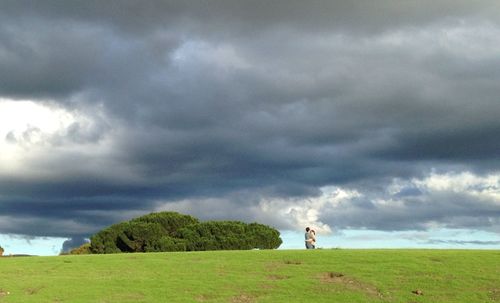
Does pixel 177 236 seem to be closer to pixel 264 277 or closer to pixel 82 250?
pixel 82 250

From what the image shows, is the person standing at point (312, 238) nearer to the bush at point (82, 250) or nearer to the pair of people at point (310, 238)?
the pair of people at point (310, 238)

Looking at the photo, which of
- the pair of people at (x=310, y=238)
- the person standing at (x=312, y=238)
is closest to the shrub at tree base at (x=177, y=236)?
the pair of people at (x=310, y=238)

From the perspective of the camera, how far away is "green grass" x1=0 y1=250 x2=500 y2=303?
1394 inches

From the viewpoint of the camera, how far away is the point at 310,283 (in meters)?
37.5

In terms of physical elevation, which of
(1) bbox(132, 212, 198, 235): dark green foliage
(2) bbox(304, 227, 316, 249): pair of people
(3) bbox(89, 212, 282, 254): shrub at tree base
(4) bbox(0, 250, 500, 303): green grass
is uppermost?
(1) bbox(132, 212, 198, 235): dark green foliage

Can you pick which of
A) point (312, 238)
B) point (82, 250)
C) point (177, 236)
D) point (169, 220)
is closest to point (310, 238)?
point (312, 238)

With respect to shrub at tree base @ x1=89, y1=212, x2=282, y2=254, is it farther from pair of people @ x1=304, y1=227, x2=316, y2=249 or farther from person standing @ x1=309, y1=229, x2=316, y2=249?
person standing @ x1=309, y1=229, x2=316, y2=249

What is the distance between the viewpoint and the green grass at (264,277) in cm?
3541

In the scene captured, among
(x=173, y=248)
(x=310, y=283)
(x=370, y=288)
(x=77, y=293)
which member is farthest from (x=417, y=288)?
(x=173, y=248)

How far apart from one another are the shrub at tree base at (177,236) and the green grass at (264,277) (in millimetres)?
33647

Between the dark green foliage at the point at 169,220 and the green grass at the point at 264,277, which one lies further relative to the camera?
the dark green foliage at the point at 169,220

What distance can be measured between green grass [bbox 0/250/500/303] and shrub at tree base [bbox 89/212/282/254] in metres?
33.6

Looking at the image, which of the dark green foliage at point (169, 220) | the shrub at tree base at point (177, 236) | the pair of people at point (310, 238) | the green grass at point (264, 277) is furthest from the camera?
the dark green foliage at point (169, 220)

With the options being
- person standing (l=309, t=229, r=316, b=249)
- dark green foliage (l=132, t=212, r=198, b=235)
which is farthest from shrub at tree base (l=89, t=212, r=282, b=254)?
person standing (l=309, t=229, r=316, b=249)
